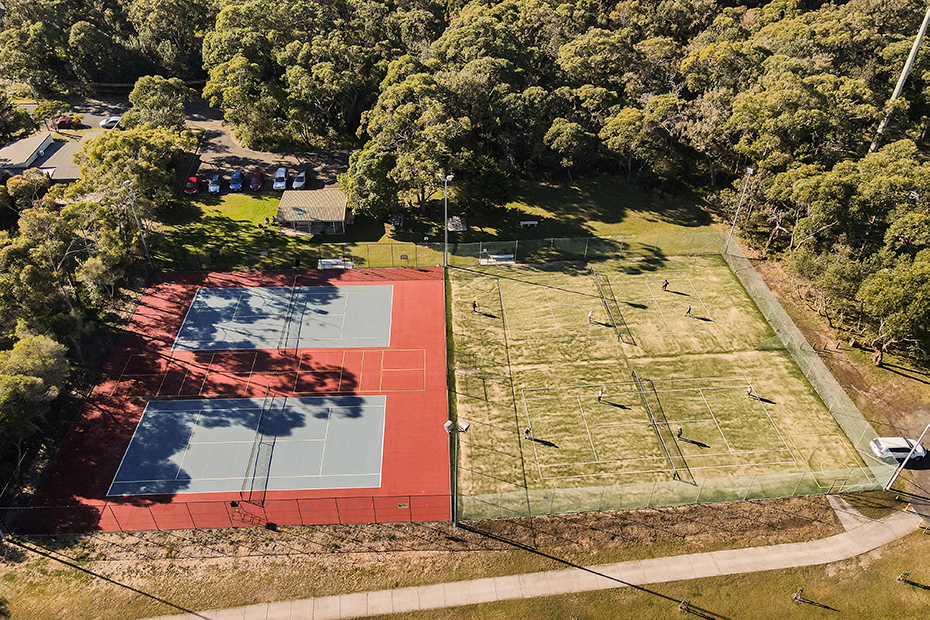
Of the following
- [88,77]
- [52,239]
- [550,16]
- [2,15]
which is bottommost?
[52,239]

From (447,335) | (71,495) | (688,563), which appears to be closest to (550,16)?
(447,335)

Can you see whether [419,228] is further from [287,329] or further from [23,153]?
[23,153]

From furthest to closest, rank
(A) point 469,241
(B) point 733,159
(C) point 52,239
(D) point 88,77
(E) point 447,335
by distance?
(D) point 88,77
(B) point 733,159
(A) point 469,241
(E) point 447,335
(C) point 52,239

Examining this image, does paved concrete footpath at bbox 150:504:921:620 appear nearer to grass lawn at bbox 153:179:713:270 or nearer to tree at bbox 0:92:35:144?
grass lawn at bbox 153:179:713:270

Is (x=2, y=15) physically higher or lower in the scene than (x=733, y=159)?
higher

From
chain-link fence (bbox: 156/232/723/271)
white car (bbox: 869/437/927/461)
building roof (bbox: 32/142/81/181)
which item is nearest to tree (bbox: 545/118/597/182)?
chain-link fence (bbox: 156/232/723/271)

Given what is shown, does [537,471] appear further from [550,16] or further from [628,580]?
[550,16]

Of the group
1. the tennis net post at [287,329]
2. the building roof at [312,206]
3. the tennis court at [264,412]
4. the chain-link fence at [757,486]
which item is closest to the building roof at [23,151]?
the tennis court at [264,412]
